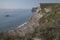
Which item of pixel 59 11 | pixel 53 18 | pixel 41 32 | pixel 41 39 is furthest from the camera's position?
pixel 59 11

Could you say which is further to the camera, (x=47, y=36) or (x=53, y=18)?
(x=53, y=18)

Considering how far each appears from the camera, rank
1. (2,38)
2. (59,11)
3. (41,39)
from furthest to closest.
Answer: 1. (59,11)
2. (41,39)
3. (2,38)

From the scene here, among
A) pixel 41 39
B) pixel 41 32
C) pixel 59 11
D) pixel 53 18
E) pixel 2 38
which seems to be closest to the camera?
pixel 2 38

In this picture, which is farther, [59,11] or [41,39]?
[59,11]

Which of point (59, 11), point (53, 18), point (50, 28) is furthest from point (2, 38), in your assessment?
point (59, 11)

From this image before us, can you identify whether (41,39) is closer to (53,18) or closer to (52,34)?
(52,34)

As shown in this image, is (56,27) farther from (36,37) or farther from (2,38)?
(2,38)

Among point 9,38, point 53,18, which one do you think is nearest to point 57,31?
point 9,38

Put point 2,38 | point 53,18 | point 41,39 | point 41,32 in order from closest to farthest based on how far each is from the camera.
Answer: point 2,38 < point 41,39 < point 41,32 < point 53,18
